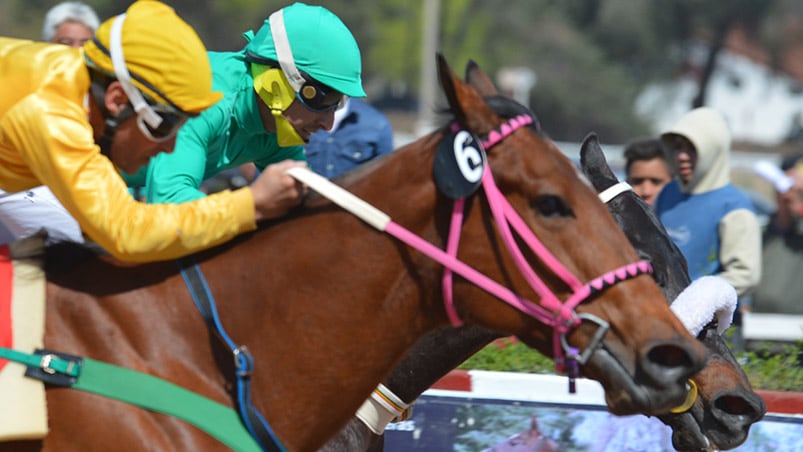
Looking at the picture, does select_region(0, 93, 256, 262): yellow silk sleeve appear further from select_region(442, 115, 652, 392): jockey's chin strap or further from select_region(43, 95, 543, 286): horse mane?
select_region(442, 115, 652, 392): jockey's chin strap

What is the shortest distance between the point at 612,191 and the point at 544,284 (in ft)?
4.37

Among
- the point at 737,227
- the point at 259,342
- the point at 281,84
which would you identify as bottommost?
the point at 737,227

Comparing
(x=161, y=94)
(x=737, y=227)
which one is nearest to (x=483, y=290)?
(x=161, y=94)

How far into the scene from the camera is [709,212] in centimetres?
607

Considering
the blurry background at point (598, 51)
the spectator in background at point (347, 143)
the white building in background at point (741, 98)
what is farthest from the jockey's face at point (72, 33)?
the white building in background at point (741, 98)

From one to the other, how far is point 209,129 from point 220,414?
1078 mm

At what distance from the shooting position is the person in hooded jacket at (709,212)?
19.6ft

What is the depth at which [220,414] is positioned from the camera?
284 cm

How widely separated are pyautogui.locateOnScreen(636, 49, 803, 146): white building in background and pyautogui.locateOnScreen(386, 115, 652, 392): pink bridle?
45.0 metres

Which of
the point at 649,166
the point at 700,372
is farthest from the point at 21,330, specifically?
the point at 649,166

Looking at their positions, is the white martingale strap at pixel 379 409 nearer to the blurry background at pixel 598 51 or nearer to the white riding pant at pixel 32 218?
the white riding pant at pixel 32 218

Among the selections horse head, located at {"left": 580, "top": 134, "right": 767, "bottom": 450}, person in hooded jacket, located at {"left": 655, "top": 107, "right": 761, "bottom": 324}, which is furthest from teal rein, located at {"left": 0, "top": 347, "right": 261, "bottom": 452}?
person in hooded jacket, located at {"left": 655, "top": 107, "right": 761, "bottom": 324}

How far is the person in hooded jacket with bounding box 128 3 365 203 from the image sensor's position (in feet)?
11.7

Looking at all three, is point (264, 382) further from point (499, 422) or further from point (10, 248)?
point (499, 422)
